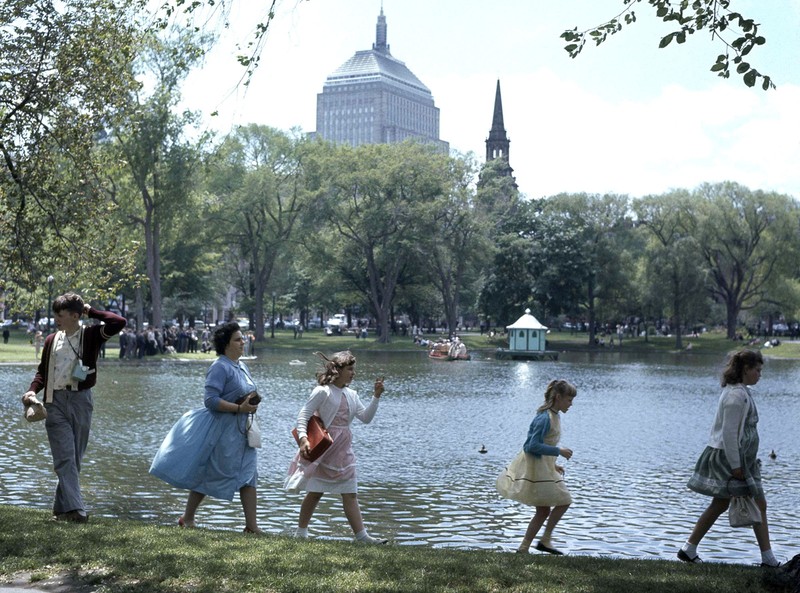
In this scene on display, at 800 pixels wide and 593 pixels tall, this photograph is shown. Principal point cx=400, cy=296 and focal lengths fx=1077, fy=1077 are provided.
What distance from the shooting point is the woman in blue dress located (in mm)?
8820

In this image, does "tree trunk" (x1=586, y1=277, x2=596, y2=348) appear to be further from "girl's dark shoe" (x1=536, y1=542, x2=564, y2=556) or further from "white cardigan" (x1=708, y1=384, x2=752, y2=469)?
"white cardigan" (x1=708, y1=384, x2=752, y2=469)

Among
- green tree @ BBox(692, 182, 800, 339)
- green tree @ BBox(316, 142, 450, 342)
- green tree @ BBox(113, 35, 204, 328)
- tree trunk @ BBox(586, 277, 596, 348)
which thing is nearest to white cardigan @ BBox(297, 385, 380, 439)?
green tree @ BBox(113, 35, 204, 328)

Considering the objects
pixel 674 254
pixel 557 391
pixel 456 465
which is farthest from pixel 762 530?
pixel 674 254

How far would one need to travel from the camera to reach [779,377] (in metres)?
48.5

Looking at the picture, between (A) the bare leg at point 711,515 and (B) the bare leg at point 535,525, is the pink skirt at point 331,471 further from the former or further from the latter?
(A) the bare leg at point 711,515

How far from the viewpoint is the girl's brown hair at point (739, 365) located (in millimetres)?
8547

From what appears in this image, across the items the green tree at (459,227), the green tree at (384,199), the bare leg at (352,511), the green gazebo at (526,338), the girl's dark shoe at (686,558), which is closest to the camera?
the girl's dark shoe at (686,558)

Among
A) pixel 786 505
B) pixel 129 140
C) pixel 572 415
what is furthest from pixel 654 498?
pixel 129 140

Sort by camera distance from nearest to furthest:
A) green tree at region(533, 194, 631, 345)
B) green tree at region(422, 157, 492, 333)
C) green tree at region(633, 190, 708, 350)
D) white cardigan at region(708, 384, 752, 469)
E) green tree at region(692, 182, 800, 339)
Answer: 1. white cardigan at region(708, 384, 752, 469)
2. green tree at region(422, 157, 492, 333)
3. green tree at region(633, 190, 708, 350)
4. green tree at region(692, 182, 800, 339)
5. green tree at region(533, 194, 631, 345)

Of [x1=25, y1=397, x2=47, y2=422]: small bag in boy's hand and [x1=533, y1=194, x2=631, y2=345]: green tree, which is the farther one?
[x1=533, y1=194, x2=631, y2=345]: green tree

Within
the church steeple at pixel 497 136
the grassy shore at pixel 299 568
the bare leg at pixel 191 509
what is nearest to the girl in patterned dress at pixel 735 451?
the grassy shore at pixel 299 568

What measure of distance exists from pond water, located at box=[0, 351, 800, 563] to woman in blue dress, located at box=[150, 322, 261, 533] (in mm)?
2032

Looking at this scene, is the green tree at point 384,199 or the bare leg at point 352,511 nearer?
the bare leg at point 352,511

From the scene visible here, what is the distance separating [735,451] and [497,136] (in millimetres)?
171573
